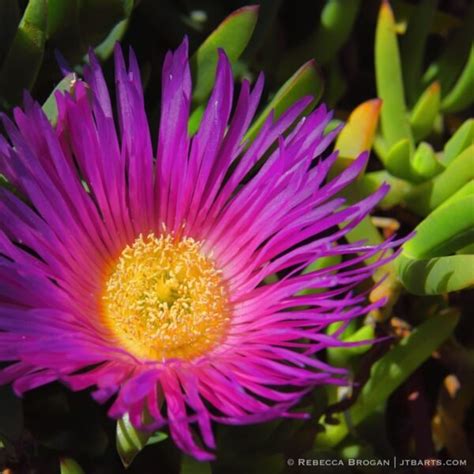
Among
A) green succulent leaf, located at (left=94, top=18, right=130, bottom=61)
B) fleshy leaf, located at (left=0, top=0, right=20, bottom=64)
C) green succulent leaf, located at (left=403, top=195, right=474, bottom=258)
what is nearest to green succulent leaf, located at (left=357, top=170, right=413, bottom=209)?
green succulent leaf, located at (left=403, top=195, right=474, bottom=258)

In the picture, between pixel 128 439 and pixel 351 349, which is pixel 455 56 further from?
pixel 128 439

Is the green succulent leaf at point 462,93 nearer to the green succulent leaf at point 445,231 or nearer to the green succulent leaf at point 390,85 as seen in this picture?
the green succulent leaf at point 390,85

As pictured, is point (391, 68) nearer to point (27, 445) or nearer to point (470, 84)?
point (470, 84)

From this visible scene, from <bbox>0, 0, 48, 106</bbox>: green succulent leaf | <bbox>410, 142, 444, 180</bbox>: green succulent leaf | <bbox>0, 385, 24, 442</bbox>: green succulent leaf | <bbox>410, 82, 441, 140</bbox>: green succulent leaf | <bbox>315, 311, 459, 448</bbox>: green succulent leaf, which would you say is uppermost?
<bbox>0, 0, 48, 106</bbox>: green succulent leaf

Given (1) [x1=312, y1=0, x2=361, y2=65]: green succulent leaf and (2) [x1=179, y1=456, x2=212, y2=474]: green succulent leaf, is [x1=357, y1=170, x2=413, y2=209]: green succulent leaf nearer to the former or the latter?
(1) [x1=312, y1=0, x2=361, y2=65]: green succulent leaf

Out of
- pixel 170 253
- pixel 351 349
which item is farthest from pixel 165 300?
pixel 351 349

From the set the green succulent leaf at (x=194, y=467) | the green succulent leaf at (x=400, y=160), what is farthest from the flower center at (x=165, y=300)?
the green succulent leaf at (x=400, y=160)
